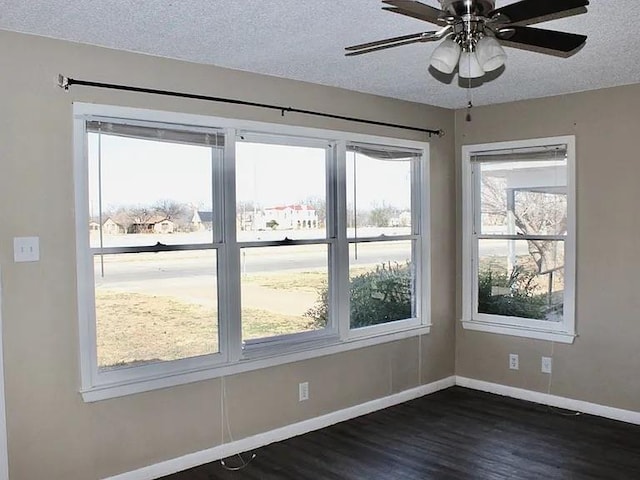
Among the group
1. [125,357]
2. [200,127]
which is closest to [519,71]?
[200,127]

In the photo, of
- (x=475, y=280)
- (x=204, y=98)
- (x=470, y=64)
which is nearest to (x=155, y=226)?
(x=204, y=98)

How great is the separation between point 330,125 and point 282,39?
1.22m

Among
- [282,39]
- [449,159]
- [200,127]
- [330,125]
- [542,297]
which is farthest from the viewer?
[449,159]

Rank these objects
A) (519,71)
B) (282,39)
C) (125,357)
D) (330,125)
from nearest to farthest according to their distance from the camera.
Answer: (282,39) → (125,357) → (519,71) → (330,125)

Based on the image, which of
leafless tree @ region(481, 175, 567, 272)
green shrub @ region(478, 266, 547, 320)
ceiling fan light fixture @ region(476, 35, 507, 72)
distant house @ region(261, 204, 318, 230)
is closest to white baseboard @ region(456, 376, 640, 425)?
green shrub @ region(478, 266, 547, 320)

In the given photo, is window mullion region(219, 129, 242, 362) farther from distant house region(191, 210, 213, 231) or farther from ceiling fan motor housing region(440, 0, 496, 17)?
ceiling fan motor housing region(440, 0, 496, 17)

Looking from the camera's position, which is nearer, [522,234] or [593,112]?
[593,112]

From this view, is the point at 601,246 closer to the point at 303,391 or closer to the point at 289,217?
the point at 289,217

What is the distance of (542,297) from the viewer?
15.9 feet

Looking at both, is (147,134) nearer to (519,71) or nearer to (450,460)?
(519,71)

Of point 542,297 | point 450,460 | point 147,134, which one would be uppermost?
point 147,134

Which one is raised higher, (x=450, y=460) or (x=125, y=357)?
(x=125, y=357)

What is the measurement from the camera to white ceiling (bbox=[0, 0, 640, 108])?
2662 millimetres

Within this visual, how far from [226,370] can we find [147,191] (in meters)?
1.21
